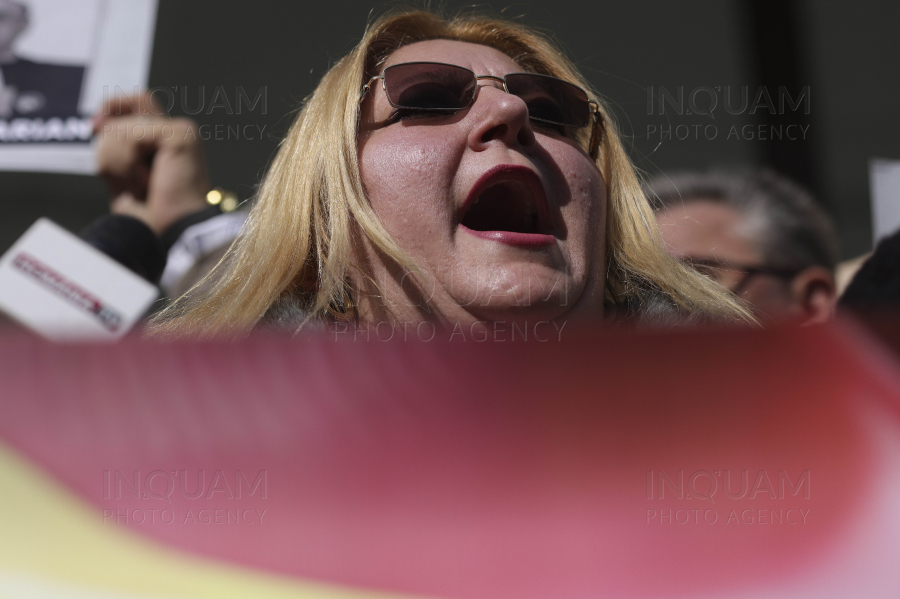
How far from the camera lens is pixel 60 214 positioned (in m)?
3.47

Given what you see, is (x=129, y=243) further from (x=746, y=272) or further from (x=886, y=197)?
(x=886, y=197)

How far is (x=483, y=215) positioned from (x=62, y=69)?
6.60ft

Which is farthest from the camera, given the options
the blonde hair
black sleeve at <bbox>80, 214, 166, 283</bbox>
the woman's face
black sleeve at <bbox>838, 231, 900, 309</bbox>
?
black sleeve at <bbox>80, 214, 166, 283</bbox>

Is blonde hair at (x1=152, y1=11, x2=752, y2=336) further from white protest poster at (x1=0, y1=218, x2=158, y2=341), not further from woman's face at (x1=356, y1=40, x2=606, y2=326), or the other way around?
white protest poster at (x1=0, y1=218, x2=158, y2=341)

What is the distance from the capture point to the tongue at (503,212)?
1457mm

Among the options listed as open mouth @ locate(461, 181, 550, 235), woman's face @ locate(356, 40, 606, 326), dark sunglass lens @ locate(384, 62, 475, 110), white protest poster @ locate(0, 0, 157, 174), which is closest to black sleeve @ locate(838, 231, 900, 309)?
woman's face @ locate(356, 40, 606, 326)

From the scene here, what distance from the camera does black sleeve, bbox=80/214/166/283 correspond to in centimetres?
199

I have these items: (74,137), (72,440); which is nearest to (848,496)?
(72,440)

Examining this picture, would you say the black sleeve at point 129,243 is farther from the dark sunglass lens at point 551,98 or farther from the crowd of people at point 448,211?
the dark sunglass lens at point 551,98

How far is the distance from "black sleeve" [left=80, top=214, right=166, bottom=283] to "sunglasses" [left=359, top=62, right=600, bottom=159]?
0.96 m

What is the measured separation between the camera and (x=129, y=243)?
6.77 ft

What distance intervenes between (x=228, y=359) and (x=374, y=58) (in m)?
1.26

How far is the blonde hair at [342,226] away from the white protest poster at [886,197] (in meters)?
1.20

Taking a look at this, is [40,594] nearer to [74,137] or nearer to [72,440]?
[72,440]
